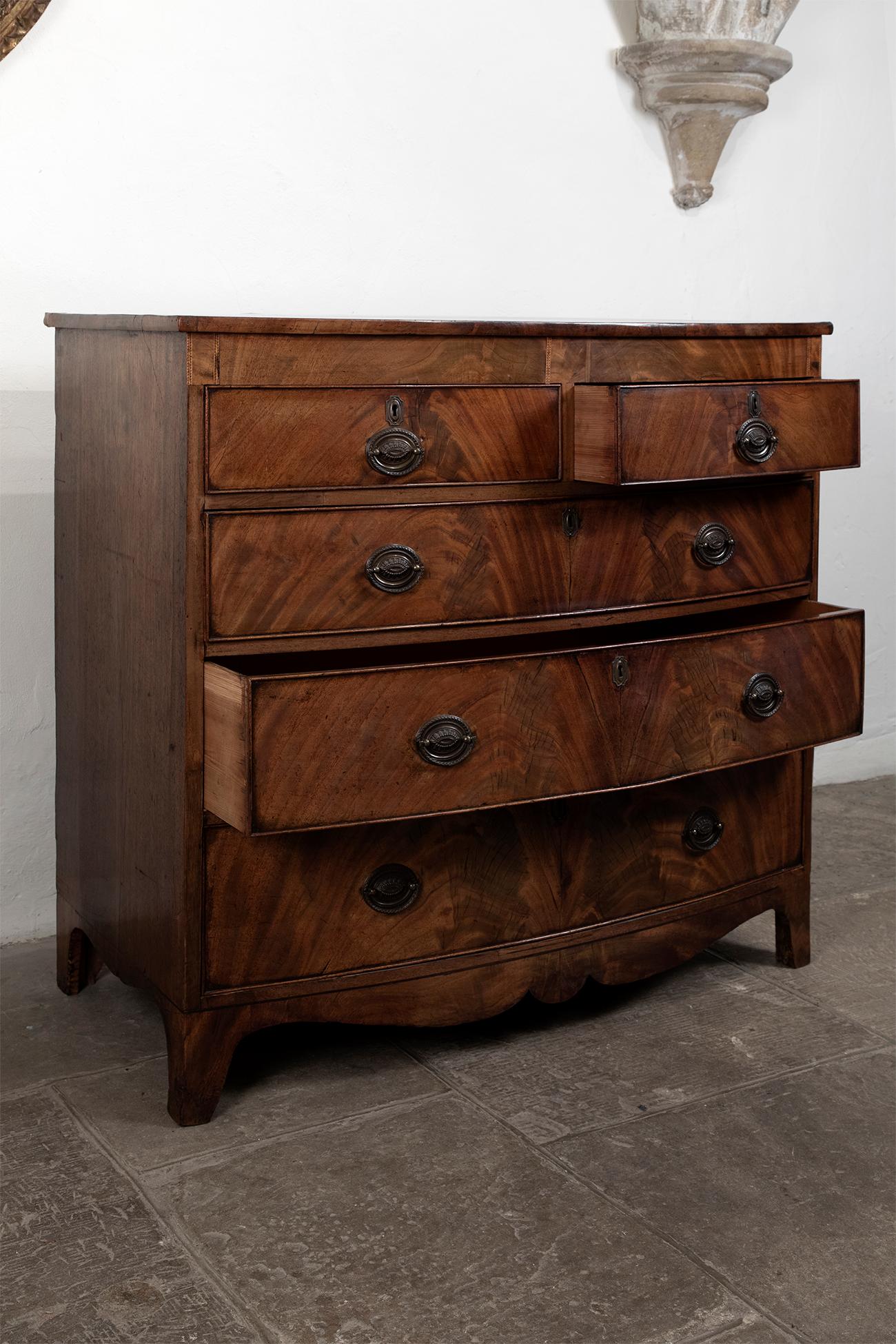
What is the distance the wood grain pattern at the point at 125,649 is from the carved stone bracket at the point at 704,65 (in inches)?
59.5

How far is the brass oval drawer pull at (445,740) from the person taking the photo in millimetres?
1888

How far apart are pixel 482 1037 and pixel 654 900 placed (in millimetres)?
354

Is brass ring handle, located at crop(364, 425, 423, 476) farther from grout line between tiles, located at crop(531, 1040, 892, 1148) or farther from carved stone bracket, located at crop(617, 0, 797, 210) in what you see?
carved stone bracket, located at crop(617, 0, 797, 210)

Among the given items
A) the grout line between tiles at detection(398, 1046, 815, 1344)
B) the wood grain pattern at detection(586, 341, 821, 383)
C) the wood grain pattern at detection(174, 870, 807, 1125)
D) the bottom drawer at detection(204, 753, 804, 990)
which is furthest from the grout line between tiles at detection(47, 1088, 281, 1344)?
the wood grain pattern at detection(586, 341, 821, 383)

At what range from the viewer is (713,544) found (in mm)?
2273

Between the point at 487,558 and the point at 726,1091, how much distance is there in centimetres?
86

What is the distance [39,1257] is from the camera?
170 centimetres

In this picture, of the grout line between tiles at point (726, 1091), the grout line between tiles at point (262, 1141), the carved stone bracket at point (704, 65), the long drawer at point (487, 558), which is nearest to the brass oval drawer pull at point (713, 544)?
the long drawer at point (487, 558)

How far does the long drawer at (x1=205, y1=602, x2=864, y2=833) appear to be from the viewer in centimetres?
180

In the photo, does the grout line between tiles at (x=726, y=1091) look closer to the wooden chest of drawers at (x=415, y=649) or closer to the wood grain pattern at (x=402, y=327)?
the wooden chest of drawers at (x=415, y=649)

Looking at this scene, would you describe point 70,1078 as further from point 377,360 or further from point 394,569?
point 377,360

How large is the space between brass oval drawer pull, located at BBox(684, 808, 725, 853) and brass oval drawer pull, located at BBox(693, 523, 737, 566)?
416 millimetres

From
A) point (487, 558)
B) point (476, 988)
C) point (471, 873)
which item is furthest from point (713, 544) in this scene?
point (476, 988)

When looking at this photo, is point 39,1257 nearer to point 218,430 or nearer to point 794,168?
point 218,430
